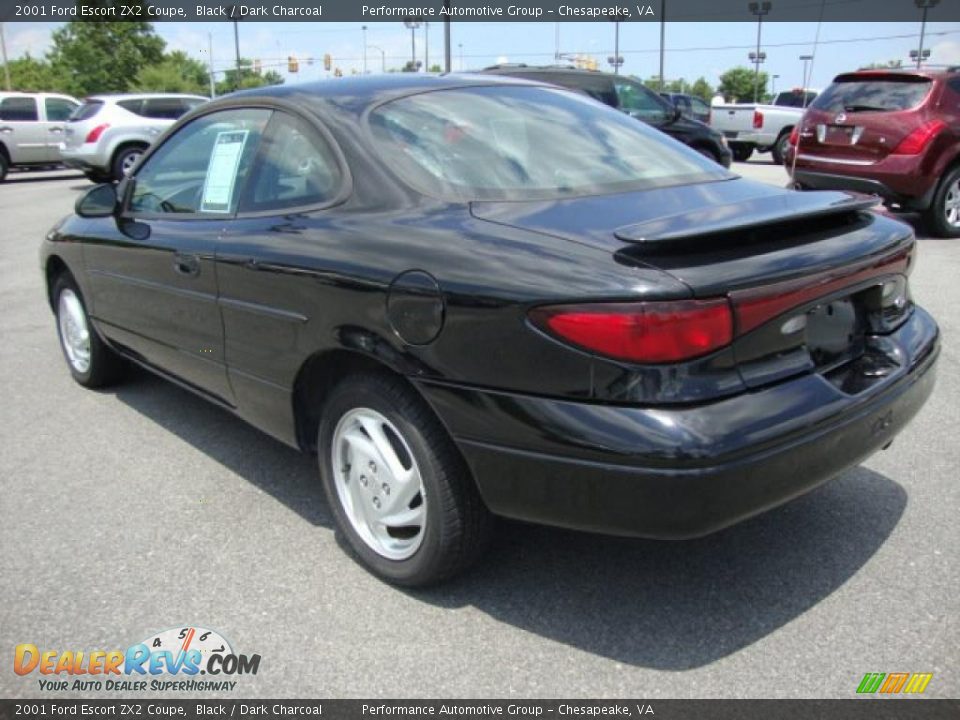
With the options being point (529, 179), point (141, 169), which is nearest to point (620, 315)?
point (529, 179)

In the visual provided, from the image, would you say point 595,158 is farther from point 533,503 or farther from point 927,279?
point 927,279

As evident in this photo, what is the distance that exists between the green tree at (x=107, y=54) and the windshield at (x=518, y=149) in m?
54.1

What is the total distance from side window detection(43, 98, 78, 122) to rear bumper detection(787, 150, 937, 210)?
16568mm

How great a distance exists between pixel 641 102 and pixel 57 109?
43.3 feet

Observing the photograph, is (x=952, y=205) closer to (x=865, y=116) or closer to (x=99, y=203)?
(x=865, y=116)

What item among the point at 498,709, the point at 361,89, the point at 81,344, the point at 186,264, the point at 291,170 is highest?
the point at 361,89

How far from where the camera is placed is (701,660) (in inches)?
92.4

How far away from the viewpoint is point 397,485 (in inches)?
104

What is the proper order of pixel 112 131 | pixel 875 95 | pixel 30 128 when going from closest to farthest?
1. pixel 875 95
2. pixel 112 131
3. pixel 30 128

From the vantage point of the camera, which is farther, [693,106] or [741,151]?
[693,106]

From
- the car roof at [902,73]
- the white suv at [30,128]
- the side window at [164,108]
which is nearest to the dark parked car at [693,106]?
the side window at [164,108]

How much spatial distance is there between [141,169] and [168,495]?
5.37 feet

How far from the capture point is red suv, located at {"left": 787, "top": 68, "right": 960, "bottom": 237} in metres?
8.55

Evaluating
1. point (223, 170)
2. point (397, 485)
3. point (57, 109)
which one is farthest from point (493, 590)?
point (57, 109)
